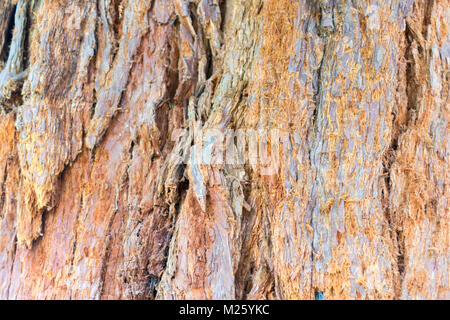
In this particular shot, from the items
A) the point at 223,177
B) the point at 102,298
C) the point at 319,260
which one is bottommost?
the point at 102,298

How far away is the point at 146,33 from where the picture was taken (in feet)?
6.15

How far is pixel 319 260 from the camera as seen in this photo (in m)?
1.62

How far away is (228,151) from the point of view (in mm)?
1742

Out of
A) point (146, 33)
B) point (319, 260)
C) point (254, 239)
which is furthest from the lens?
point (146, 33)

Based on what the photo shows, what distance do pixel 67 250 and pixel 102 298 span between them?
28 cm

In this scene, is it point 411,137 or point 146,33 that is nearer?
point 411,137

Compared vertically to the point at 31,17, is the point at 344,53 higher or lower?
lower

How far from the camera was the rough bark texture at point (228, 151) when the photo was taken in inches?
64.4

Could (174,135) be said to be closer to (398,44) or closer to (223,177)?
(223,177)

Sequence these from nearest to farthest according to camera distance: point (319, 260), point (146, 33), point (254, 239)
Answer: point (319, 260), point (254, 239), point (146, 33)

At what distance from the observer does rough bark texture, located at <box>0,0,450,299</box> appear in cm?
164

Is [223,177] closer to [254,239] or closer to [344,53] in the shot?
[254,239]

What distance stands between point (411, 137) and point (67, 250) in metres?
1.63

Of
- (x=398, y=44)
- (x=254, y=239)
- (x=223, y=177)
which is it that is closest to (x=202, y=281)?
(x=254, y=239)
